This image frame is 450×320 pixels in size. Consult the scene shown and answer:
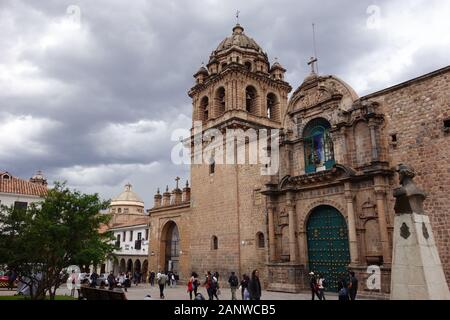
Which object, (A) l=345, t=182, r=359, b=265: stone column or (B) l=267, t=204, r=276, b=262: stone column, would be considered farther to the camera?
(B) l=267, t=204, r=276, b=262: stone column

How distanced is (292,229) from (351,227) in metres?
3.34

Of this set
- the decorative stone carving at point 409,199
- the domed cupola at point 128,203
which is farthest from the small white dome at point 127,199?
the decorative stone carving at point 409,199

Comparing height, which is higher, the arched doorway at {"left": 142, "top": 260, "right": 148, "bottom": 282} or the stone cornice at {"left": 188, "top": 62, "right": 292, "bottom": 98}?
the stone cornice at {"left": 188, "top": 62, "right": 292, "bottom": 98}

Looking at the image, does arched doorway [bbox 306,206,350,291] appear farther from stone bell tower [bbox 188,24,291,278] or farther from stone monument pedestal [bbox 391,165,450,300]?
stone monument pedestal [bbox 391,165,450,300]

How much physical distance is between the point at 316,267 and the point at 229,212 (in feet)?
22.1

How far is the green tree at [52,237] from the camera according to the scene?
12.6 meters

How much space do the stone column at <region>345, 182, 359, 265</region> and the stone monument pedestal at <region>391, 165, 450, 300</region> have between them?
26.0 feet

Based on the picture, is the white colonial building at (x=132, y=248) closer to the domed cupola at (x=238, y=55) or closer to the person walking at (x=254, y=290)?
the domed cupola at (x=238, y=55)

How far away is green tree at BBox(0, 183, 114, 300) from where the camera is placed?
12.6 meters

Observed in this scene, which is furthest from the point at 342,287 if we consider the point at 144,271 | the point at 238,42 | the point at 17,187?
the point at 17,187

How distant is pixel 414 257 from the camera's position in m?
7.32

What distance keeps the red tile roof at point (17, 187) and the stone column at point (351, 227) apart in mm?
25938

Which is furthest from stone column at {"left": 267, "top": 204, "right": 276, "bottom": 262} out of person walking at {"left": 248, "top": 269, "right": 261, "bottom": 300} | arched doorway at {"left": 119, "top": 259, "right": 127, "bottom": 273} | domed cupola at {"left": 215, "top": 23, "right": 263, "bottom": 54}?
arched doorway at {"left": 119, "top": 259, "right": 127, "bottom": 273}
